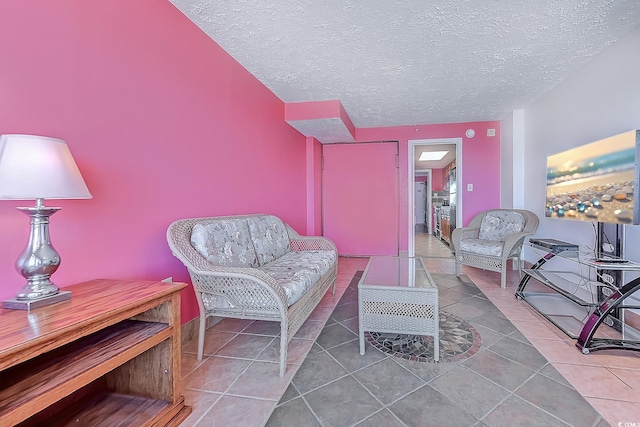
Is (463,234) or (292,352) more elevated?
(463,234)

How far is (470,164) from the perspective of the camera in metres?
4.49

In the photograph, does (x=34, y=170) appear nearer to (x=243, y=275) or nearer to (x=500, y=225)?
(x=243, y=275)

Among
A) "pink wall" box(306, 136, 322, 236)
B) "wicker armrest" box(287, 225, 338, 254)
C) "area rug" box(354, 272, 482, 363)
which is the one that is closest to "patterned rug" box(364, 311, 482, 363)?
"area rug" box(354, 272, 482, 363)

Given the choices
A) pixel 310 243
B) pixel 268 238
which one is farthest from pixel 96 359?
pixel 310 243

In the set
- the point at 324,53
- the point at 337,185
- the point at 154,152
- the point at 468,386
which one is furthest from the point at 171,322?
the point at 337,185

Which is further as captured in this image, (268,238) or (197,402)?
(268,238)

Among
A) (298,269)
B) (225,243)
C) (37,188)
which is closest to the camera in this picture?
(37,188)

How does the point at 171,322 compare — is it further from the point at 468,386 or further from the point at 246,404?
the point at 468,386

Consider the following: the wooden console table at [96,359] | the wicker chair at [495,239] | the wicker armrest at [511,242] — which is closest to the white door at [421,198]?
the wicker chair at [495,239]

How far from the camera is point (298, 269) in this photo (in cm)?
209

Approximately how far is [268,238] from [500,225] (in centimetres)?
308

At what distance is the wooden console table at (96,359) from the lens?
2.55ft

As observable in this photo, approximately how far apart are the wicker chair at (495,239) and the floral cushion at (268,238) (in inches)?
86.0

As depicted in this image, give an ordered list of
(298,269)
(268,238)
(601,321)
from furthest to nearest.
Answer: (268,238) < (298,269) < (601,321)
